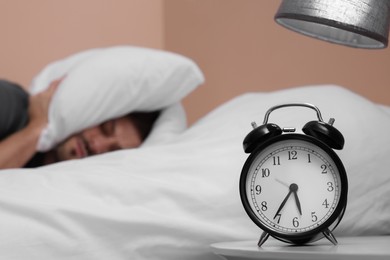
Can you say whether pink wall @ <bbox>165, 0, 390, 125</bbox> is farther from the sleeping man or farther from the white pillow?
the sleeping man

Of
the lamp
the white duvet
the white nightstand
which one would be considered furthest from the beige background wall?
the white nightstand

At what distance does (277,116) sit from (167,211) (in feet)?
1.04

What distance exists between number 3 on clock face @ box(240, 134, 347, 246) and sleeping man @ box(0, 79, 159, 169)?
2.89 ft

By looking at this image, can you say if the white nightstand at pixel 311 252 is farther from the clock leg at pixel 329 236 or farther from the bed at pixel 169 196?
the bed at pixel 169 196

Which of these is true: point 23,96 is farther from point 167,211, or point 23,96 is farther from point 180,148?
point 167,211

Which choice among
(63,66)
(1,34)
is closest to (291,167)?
(63,66)

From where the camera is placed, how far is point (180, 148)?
4.22ft

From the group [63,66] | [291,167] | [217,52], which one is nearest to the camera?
[291,167]

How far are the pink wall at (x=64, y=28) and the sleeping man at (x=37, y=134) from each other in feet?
1.50

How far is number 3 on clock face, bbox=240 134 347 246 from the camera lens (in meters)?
0.92

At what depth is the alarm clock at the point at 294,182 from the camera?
36.0 inches

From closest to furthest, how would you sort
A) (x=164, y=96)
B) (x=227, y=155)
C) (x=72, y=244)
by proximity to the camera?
(x=72, y=244) < (x=227, y=155) < (x=164, y=96)

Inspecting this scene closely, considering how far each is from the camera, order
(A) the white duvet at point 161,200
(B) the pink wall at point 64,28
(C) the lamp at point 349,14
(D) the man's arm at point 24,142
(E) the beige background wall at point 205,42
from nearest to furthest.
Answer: (C) the lamp at point 349,14, (A) the white duvet at point 161,200, (D) the man's arm at point 24,142, (E) the beige background wall at point 205,42, (B) the pink wall at point 64,28

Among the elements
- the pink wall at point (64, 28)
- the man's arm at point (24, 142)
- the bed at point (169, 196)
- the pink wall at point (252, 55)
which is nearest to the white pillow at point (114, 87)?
the man's arm at point (24, 142)
